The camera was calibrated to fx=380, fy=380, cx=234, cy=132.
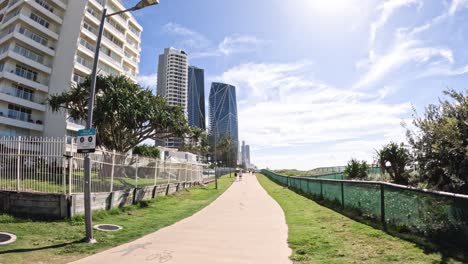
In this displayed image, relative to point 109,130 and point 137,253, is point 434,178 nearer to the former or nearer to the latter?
point 137,253

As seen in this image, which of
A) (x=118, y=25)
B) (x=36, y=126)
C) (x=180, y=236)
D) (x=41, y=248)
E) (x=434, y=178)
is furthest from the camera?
(x=118, y=25)

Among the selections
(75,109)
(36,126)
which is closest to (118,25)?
(36,126)

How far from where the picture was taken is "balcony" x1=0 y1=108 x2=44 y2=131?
45.0 m

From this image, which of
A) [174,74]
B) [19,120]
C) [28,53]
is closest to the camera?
[19,120]

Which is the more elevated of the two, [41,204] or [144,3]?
[144,3]

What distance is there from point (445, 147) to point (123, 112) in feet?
73.4

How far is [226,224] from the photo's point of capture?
1245 cm

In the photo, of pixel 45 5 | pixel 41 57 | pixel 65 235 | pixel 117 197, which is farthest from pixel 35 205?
pixel 45 5

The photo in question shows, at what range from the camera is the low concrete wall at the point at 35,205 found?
11.2 meters

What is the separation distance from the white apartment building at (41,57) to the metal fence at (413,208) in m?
45.2

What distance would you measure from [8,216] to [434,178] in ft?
37.6

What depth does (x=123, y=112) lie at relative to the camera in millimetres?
26859

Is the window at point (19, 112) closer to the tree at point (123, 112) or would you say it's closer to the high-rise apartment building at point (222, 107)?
the tree at point (123, 112)

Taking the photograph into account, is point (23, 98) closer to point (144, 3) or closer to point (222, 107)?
point (144, 3)
